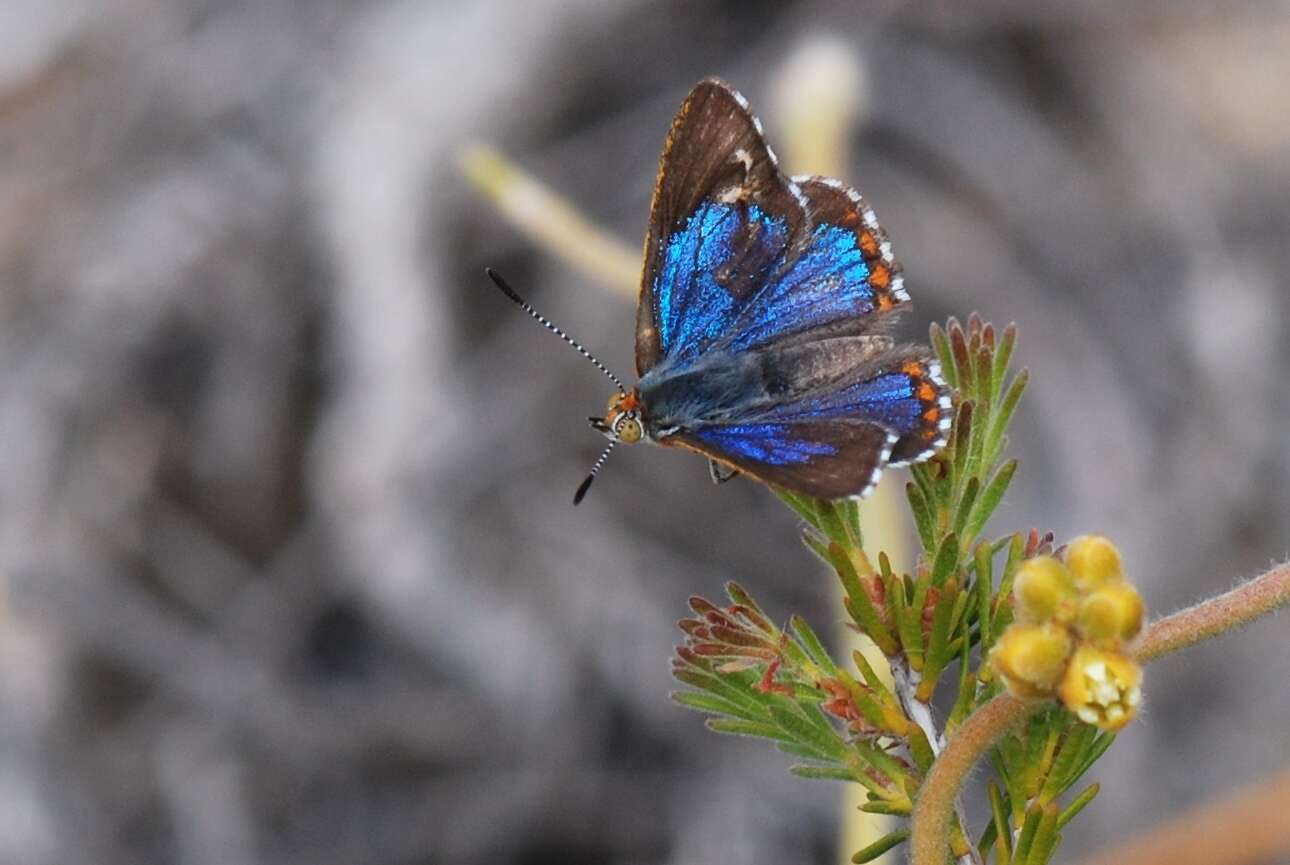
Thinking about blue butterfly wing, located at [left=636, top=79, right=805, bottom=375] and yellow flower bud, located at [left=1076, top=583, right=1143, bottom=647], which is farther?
blue butterfly wing, located at [left=636, top=79, right=805, bottom=375]

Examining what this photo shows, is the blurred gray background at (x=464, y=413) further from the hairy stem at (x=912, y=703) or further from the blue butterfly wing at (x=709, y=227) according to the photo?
the hairy stem at (x=912, y=703)

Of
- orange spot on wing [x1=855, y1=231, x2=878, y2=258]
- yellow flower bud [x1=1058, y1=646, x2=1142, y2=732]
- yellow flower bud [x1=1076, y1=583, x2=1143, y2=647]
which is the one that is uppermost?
Answer: orange spot on wing [x1=855, y1=231, x2=878, y2=258]

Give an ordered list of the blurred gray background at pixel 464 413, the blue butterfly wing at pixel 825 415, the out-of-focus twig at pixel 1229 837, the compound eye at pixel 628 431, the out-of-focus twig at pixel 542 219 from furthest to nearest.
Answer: the blurred gray background at pixel 464 413 < the out-of-focus twig at pixel 1229 837 < the out-of-focus twig at pixel 542 219 < the compound eye at pixel 628 431 < the blue butterfly wing at pixel 825 415

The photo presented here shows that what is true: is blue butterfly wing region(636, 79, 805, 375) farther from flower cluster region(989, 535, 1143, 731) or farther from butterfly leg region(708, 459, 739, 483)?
flower cluster region(989, 535, 1143, 731)

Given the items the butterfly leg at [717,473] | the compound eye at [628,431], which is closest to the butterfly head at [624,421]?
the compound eye at [628,431]

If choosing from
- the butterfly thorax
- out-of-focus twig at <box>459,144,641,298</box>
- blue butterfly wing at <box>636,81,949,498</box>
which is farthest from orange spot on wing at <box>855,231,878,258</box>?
out-of-focus twig at <box>459,144,641,298</box>

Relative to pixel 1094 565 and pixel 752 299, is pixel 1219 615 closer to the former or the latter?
pixel 1094 565
